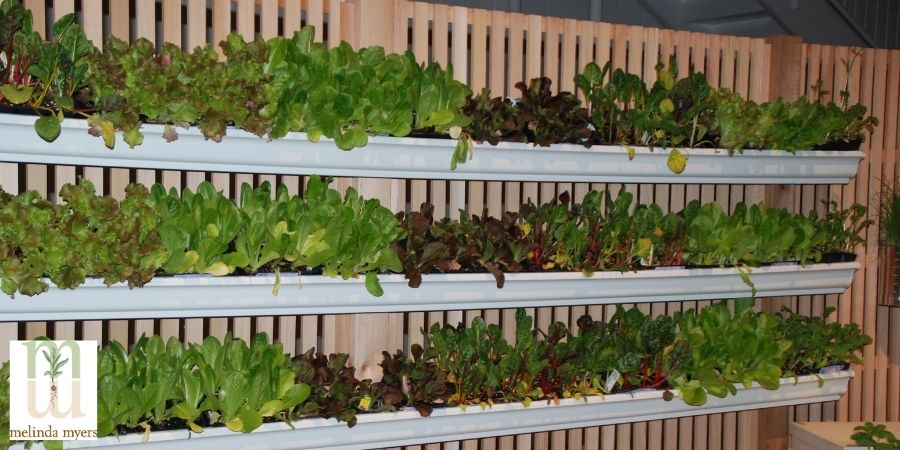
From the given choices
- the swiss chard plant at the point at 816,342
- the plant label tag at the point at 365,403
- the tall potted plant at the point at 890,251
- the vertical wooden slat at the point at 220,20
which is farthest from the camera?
the tall potted plant at the point at 890,251

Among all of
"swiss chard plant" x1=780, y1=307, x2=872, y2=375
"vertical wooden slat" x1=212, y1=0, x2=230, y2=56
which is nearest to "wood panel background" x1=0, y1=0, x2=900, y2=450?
"vertical wooden slat" x1=212, y1=0, x2=230, y2=56

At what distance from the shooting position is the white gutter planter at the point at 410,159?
1.93 meters

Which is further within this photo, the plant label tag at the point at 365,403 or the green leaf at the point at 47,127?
the plant label tag at the point at 365,403

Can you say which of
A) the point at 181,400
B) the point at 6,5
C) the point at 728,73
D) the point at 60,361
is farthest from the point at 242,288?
the point at 728,73

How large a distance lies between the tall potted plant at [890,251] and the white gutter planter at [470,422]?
18.8 inches

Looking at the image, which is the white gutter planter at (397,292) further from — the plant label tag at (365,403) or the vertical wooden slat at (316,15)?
the vertical wooden slat at (316,15)

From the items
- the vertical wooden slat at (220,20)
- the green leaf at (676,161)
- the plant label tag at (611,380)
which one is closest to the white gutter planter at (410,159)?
the green leaf at (676,161)

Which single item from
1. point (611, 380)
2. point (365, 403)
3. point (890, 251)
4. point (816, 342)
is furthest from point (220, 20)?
point (890, 251)

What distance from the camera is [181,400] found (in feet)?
6.97

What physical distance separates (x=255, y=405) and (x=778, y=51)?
Answer: 96.5 inches

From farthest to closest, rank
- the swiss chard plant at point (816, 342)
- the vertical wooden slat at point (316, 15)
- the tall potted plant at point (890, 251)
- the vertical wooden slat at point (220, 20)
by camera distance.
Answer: the tall potted plant at point (890, 251) → the swiss chard plant at point (816, 342) → the vertical wooden slat at point (316, 15) → the vertical wooden slat at point (220, 20)

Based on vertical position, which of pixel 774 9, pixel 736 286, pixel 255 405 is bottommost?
pixel 255 405

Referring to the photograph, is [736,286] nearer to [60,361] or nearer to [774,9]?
[60,361]

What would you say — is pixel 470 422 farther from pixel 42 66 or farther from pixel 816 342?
pixel 42 66
